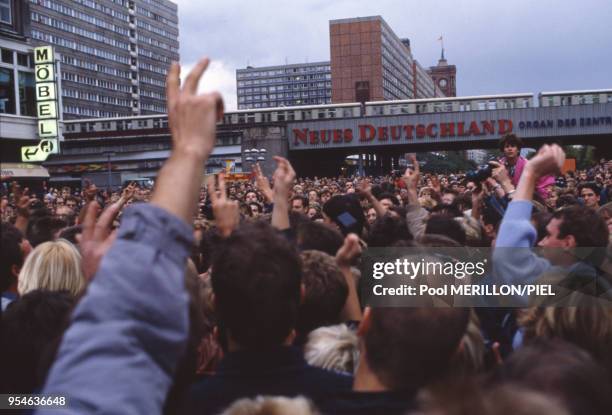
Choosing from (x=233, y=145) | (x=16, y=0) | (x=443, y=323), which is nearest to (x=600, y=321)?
(x=443, y=323)

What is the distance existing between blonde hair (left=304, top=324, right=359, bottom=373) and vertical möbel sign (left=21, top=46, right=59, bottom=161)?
35.8m

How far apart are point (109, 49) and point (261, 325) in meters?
119

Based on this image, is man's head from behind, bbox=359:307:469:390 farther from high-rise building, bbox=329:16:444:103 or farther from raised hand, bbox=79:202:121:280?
high-rise building, bbox=329:16:444:103

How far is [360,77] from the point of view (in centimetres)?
11694

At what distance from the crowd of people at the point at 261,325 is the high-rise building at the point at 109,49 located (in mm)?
100554

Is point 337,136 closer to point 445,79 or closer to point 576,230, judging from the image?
point 576,230

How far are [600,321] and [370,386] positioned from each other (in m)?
Answer: 1.11

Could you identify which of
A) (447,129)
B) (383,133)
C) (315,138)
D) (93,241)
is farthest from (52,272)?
(447,129)

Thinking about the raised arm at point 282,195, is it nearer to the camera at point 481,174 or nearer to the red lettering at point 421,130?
the camera at point 481,174

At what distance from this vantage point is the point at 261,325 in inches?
84.4

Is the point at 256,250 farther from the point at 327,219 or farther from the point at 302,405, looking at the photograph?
the point at 327,219

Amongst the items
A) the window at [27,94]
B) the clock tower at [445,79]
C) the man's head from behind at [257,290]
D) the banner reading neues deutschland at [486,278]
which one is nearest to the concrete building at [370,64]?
the clock tower at [445,79]

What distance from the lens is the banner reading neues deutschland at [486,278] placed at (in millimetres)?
2627

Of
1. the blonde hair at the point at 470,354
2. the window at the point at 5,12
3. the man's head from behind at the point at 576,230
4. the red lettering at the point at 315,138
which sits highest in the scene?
the window at the point at 5,12
